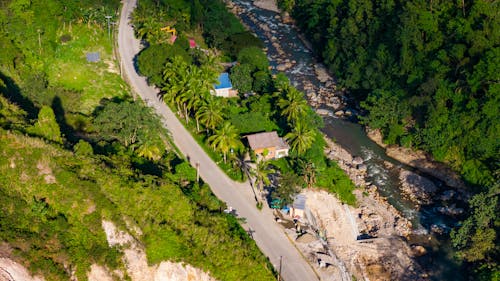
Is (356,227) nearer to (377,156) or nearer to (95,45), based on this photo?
(377,156)

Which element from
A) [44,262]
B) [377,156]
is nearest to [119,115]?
[44,262]

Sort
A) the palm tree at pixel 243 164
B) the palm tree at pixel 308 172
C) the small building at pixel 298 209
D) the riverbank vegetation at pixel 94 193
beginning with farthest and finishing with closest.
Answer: the palm tree at pixel 243 164
the palm tree at pixel 308 172
the small building at pixel 298 209
the riverbank vegetation at pixel 94 193

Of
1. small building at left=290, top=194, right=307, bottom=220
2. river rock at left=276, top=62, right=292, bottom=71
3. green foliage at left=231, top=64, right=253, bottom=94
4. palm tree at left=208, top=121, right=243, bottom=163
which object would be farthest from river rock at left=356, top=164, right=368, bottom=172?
river rock at left=276, top=62, right=292, bottom=71

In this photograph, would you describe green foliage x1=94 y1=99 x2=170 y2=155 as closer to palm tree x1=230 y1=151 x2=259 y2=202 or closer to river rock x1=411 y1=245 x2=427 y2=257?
palm tree x1=230 y1=151 x2=259 y2=202

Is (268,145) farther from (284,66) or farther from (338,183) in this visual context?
(284,66)

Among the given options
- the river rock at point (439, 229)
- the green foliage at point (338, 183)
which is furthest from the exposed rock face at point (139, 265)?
the river rock at point (439, 229)

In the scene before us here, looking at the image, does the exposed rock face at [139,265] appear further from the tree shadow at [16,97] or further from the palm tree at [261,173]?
the tree shadow at [16,97]
